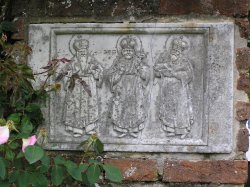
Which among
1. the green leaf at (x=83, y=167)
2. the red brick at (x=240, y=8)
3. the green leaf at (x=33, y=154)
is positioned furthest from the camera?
the red brick at (x=240, y=8)

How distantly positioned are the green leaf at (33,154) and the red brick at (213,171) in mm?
946

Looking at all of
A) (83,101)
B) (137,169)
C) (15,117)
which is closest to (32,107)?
(15,117)

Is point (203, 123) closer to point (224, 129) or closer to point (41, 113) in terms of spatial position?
point (224, 129)

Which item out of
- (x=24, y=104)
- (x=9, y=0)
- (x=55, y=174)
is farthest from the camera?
(x=9, y=0)

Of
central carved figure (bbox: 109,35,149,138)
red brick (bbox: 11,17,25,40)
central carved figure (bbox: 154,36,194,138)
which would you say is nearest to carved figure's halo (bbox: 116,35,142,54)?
central carved figure (bbox: 109,35,149,138)

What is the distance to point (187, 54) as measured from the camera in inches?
117

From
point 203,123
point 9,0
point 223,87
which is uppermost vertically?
point 9,0

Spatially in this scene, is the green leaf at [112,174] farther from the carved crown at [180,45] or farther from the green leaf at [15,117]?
the carved crown at [180,45]

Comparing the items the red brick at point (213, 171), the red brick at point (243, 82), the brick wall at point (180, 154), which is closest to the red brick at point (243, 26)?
the brick wall at point (180, 154)

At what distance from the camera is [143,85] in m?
2.99

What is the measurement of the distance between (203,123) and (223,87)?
216mm

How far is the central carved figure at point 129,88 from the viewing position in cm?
299

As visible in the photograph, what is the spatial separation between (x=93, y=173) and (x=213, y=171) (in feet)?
2.56

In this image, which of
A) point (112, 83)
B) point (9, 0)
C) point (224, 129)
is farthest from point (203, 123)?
point (9, 0)
